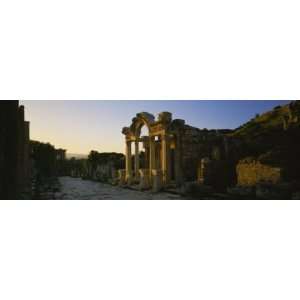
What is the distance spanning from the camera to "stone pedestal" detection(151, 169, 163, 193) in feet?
34.8

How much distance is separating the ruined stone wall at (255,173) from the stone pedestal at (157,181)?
2.69m

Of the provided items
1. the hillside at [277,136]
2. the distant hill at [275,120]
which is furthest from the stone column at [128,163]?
the distant hill at [275,120]

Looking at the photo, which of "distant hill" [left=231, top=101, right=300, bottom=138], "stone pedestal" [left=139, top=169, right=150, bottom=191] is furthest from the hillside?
"stone pedestal" [left=139, top=169, right=150, bottom=191]

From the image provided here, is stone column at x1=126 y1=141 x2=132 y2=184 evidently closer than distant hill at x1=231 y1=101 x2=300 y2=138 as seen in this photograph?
No

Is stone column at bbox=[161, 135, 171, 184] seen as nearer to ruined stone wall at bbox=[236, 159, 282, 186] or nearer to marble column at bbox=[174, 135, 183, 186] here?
marble column at bbox=[174, 135, 183, 186]

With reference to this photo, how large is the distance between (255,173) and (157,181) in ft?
11.2

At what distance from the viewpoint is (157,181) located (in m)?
11.1

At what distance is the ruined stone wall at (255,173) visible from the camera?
8.65 meters

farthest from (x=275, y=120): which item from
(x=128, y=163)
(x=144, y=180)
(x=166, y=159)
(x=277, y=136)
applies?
(x=128, y=163)

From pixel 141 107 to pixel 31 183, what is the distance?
4.79 m

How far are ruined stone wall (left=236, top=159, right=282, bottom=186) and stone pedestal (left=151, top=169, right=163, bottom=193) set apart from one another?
2.69 m

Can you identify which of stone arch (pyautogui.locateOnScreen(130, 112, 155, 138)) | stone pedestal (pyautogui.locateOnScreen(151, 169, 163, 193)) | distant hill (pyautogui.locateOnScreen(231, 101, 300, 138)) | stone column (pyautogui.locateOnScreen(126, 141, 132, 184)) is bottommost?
stone pedestal (pyautogui.locateOnScreen(151, 169, 163, 193))
